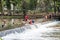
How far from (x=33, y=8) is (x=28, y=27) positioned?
3604cm

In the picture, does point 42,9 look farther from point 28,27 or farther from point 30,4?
point 28,27

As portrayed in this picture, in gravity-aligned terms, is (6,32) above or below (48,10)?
above

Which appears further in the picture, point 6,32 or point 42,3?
point 42,3

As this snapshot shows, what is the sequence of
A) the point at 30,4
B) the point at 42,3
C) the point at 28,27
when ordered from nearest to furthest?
1. the point at 28,27
2. the point at 30,4
3. the point at 42,3

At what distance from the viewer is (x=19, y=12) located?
59.1 m

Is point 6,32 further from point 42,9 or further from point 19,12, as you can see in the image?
point 42,9

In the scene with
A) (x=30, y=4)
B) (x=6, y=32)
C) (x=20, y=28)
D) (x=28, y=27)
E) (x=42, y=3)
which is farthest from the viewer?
(x=42, y=3)

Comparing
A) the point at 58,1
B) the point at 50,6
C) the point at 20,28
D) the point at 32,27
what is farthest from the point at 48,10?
the point at 20,28

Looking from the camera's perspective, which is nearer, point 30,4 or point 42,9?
point 30,4

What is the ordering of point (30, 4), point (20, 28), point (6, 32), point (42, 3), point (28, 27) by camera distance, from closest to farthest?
point (6, 32) → point (20, 28) → point (28, 27) → point (30, 4) → point (42, 3)

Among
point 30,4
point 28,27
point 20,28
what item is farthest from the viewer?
point 30,4

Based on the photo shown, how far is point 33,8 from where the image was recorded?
208ft

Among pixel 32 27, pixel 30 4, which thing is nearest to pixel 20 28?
pixel 32 27

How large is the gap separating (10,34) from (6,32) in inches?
36.2
